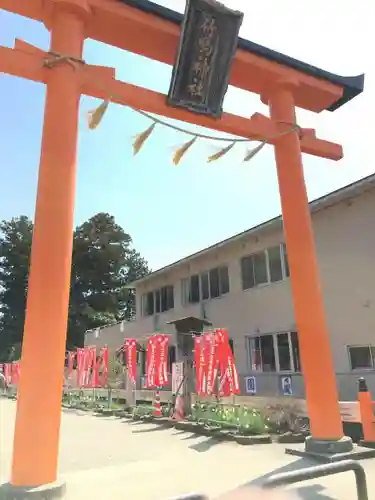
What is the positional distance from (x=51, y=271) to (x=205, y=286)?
1327 centimetres

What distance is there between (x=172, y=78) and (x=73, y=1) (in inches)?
71.9

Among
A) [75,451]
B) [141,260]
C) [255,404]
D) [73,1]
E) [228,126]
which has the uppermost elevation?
[141,260]

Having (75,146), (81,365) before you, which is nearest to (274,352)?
(75,146)

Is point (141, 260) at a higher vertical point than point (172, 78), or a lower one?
higher

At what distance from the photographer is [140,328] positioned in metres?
22.8

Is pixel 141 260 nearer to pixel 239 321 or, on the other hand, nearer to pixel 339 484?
pixel 239 321

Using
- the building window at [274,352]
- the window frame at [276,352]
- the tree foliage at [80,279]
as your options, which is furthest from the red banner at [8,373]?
the building window at [274,352]

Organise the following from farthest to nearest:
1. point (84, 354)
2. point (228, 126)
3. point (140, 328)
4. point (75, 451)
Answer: point (140, 328)
point (84, 354)
point (75, 451)
point (228, 126)

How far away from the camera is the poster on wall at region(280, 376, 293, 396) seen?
12.7m

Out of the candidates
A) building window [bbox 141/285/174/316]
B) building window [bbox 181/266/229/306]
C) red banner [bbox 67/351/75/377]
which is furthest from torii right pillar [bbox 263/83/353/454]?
red banner [bbox 67/351/75/377]

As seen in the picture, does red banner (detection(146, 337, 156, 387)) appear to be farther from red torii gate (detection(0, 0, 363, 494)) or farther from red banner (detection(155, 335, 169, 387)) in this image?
red torii gate (detection(0, 0, 363, 494))

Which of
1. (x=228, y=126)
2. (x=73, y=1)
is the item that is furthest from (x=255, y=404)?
(x=73, y=1)

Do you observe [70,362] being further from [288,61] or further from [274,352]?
[288,61]

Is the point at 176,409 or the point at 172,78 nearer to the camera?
the point at 172,78
